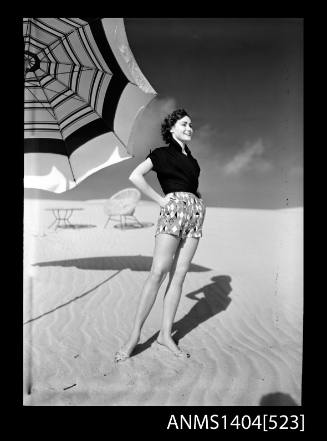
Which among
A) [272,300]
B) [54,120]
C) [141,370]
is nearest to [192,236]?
[141,370]

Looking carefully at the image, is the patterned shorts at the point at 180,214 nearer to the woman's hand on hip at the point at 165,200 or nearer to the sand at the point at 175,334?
the woman's hand on hip at the point at 165,200

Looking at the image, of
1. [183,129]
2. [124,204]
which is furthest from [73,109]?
[124,204]

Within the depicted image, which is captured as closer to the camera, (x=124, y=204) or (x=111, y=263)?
(x=111, y=263)

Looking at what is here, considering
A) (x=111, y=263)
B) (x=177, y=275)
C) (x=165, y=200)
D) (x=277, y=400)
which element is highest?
(x=165, y=200)

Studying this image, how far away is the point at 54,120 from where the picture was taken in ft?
9.58

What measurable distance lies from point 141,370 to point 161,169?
5.42 ft

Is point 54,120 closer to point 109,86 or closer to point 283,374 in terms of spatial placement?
point 109,86

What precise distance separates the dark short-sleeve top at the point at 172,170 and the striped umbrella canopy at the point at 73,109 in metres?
0.42

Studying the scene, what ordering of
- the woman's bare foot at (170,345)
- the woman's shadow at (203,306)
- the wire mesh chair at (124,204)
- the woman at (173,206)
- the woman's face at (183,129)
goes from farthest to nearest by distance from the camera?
the wire mesh chair at (124,204) → the woman's shadow at (203,306) → the woman's bare foot at (170,345) → the woman's face at (183,129) → the woman at (173,206)

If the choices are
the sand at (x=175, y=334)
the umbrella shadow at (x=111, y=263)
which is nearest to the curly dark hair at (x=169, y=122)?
the sand at (x=175, y=334)

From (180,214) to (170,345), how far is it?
3.98 feet

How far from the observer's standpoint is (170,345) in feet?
9.28

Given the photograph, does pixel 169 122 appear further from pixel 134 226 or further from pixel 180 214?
pixel 134 226

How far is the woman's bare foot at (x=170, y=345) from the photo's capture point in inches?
110
